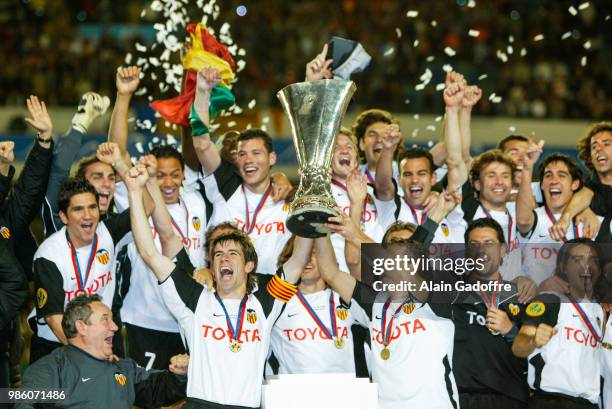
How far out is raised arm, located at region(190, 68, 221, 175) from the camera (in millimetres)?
6715

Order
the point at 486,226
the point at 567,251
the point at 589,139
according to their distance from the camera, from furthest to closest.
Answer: the point at 589,139 < the point at 486,226 < the point at 567,251

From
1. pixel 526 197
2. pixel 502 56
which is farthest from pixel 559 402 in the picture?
pixel 502 56

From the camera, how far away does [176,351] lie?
22.9ft

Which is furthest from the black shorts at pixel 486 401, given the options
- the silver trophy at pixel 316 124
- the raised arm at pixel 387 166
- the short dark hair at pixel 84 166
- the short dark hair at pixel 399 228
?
the short dark hair at pixel 84 166

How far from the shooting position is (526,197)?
706cm

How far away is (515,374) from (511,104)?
8036mm

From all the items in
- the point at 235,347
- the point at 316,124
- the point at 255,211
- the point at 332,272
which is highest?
the point at 316,124

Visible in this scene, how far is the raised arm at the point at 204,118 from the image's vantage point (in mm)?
6715

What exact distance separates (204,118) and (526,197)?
7.03ft

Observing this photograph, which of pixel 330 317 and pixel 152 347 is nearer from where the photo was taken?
pixel 330 317

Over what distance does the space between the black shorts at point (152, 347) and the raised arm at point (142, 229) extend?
0.99 m

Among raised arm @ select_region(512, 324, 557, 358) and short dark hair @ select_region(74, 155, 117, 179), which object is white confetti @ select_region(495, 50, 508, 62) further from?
raised arm @ select_region(512, 324, 557, 358)

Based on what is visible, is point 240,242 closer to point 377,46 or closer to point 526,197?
point 526,197

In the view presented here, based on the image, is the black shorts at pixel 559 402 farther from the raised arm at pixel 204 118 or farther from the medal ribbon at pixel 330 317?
the raised arm at pixel 204 118
